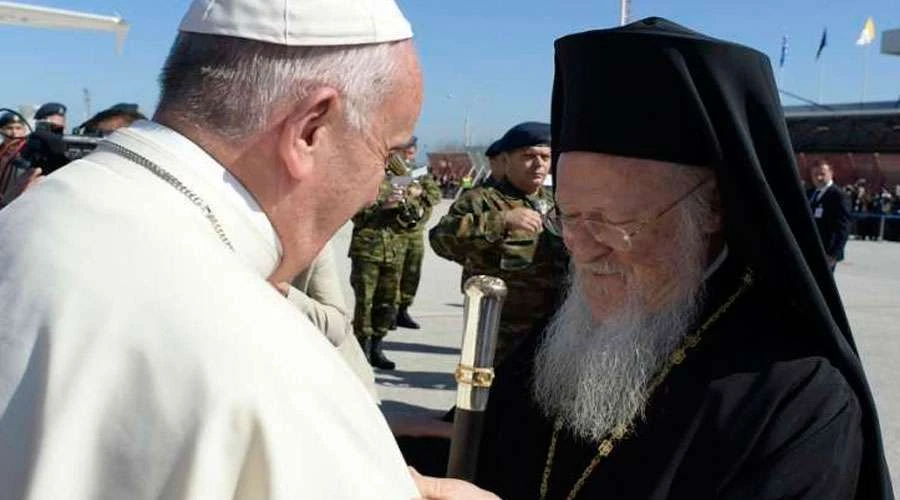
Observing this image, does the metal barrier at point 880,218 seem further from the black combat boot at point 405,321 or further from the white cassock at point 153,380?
the white cassock at point 153,380

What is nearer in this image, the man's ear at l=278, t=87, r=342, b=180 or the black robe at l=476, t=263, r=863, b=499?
the man's ear at l=278, t=87, r=342, b=180

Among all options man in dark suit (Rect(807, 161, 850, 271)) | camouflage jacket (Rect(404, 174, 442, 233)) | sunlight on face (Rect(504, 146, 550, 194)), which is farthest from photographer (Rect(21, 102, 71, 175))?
man in dark suit (Rect(807, 161, 850, 271))

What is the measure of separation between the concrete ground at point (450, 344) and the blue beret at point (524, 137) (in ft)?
5.47

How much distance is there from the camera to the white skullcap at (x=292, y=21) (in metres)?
1.21

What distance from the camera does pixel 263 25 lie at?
1.21m

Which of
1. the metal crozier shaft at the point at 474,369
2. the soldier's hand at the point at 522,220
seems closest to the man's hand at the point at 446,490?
the metal crozier shaft at the point at 474,369

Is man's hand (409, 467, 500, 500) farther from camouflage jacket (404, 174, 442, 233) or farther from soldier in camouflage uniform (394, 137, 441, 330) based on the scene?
camouflage jacket (404, 174, 442, 233)

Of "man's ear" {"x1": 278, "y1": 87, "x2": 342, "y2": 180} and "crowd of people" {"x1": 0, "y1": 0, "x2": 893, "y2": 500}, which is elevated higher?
"man's ear" {"x1": 278, "y1": 87, "x2": 342, "y2": 180}

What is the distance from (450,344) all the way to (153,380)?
25.5 feet

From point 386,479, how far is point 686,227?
125cm

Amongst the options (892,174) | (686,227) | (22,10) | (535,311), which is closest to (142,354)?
(686,227)

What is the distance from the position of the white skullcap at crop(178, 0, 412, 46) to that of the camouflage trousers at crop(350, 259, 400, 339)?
625cm

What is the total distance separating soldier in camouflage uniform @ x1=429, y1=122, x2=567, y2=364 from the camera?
17.4ft

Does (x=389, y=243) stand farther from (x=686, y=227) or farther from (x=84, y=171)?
(x=84, y=171)
